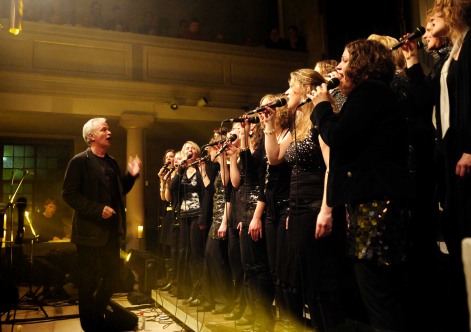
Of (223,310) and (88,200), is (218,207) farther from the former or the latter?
(88,200)

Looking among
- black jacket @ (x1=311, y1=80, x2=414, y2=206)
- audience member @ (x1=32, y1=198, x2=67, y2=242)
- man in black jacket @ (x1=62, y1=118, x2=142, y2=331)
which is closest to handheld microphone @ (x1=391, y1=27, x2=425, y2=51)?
black jacket @ (x1=311, y1=80, x2=414, y2=206)

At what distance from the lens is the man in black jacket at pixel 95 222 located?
11.8 ft

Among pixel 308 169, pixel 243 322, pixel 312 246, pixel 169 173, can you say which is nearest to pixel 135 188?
pixel 169 173

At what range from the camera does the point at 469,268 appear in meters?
1.04

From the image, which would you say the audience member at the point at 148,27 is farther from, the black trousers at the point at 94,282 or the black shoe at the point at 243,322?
the black shoe at the point at 243,322

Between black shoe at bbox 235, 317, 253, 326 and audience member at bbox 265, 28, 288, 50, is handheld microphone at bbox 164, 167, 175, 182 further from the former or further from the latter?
audience member at bbox 265, 28, 288, 50

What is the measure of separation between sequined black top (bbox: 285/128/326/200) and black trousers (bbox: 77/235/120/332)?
1.87 meters

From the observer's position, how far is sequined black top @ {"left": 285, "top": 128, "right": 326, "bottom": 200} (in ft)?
8.30

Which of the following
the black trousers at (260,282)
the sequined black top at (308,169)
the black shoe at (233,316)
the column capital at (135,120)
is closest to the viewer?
the sequined black top at (308,169)

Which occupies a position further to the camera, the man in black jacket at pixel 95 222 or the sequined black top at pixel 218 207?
the sequined black top at pixel 218 207

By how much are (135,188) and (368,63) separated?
7101mm

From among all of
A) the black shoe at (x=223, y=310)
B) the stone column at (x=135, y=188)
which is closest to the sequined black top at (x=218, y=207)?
the black shoe at (x=223, y=310)

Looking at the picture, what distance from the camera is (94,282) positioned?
→ 142 inches

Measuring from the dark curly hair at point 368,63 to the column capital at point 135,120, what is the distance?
6753mm
